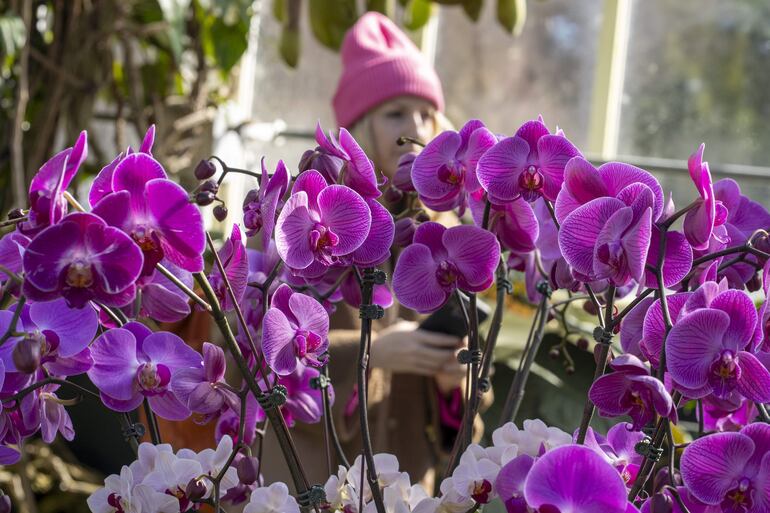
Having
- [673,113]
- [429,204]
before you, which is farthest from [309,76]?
[429,204]

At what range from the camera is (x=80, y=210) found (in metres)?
0.32

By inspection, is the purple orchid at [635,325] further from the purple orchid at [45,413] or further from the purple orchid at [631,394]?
the purple orchid at [45,413]

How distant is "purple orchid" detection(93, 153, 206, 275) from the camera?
33 centimetres

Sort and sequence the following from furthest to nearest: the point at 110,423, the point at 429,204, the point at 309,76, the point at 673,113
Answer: the point at 309,76
the point at 673,113
the point at 110,423
the point at 429,204

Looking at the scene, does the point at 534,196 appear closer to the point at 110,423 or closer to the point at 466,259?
the point at 466,259

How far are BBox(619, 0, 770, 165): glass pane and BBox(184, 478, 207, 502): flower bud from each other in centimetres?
224

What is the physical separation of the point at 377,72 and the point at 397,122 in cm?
8

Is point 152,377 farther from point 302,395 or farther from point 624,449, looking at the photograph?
point 624,449

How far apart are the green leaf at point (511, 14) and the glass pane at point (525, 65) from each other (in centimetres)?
44

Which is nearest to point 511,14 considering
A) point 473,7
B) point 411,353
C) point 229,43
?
point 473,7

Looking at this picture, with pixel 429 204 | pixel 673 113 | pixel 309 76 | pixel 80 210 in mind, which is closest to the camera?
pixel 80 210

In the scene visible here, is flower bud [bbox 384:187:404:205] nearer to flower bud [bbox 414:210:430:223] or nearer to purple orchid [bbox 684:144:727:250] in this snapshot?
flower bud [bbox 414:210:430:223]

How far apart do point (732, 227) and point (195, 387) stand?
246 mm

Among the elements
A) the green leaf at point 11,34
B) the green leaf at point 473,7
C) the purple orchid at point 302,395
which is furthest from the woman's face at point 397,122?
the purple orchid at point 302,395
